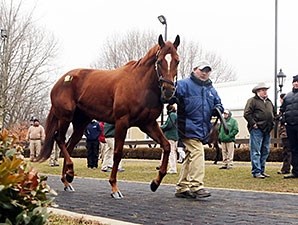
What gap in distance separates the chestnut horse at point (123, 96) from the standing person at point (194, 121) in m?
0.34

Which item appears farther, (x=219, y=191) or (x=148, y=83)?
(x=219, y=191)

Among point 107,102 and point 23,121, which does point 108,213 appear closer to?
point 107,102

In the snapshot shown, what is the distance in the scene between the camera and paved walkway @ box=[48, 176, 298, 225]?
6.45 metres

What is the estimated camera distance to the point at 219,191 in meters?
9.86

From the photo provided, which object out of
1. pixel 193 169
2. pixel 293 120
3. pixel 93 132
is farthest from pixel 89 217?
pixel 93 132

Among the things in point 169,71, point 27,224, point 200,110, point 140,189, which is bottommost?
point 140,189

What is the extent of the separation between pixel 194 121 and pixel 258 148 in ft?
15.1

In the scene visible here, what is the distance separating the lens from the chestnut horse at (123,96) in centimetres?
873

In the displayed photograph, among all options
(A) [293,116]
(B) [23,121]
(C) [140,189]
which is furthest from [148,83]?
(B) [23,121]

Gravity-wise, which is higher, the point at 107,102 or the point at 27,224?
the point at 107,102

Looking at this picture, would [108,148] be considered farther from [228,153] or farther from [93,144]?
[228,153]

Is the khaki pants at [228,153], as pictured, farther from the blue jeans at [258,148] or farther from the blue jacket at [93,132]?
the blue jeans at [258,148]

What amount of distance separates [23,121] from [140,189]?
3832 cm

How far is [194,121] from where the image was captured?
895 centimetres
